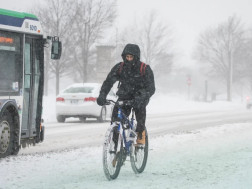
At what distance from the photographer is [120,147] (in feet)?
22.3

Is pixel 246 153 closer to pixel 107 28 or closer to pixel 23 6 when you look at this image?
pixel 107 28

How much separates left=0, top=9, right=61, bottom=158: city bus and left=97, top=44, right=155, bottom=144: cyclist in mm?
2568

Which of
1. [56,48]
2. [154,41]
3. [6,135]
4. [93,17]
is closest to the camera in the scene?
[6,135]

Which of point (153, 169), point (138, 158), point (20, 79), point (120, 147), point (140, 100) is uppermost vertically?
point (20, 79)

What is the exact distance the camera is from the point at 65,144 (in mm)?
11734

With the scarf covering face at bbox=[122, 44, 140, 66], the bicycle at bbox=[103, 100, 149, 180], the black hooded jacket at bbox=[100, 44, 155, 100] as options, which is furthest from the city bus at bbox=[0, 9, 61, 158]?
the scarf covering face at bbox=[122, 44, 140, 66]

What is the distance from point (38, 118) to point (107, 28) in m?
26.3

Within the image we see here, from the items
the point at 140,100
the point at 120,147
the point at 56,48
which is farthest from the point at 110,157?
the point at 56,48

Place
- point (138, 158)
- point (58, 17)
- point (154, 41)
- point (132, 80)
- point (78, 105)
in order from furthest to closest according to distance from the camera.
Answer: point (154, 41), point (58, 17), point (78, 105), point (138, 158), point (132, 80)

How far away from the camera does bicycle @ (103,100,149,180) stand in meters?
6.48

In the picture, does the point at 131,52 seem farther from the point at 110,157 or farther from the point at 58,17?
the point at 58,17

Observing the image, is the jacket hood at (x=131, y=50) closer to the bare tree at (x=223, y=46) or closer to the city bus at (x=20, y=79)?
the city bus at (x=20, y=79)

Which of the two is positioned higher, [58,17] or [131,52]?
[58,17]

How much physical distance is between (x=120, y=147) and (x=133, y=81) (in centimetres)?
91
